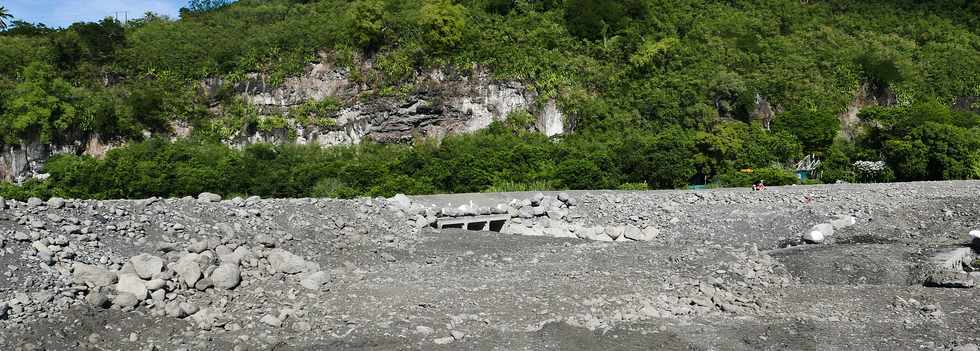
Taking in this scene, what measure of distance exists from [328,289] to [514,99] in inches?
1195

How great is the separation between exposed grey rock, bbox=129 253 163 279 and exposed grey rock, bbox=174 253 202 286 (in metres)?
0.36

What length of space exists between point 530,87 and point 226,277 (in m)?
31.9

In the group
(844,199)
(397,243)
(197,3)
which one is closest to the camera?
(397,243)

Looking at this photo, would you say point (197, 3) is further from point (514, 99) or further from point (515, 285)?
point (515, 285)

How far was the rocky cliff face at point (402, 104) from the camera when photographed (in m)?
46.2

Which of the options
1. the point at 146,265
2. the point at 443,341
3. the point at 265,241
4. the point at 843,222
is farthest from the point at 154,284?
the point at 843,222

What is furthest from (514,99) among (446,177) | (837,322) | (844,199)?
(837,322)

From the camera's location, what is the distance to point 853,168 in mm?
40406

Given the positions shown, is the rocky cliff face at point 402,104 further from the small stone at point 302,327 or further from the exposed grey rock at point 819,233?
the small stone at point 302,327

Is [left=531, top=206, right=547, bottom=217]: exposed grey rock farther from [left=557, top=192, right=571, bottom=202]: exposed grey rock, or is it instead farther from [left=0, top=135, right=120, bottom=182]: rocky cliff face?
[left=0, top=135, right=120, bottom=182]: rocky cliff face

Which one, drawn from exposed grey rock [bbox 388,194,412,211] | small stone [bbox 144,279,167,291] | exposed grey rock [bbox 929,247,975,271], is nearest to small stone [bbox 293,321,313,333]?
small stone [bbox 144,279,167,291]

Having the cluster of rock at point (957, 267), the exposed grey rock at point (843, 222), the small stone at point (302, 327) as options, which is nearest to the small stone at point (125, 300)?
the small stone at point (302, 327)

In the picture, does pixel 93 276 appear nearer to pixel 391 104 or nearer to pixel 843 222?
pixel 843 222

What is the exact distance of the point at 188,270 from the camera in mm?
16656
